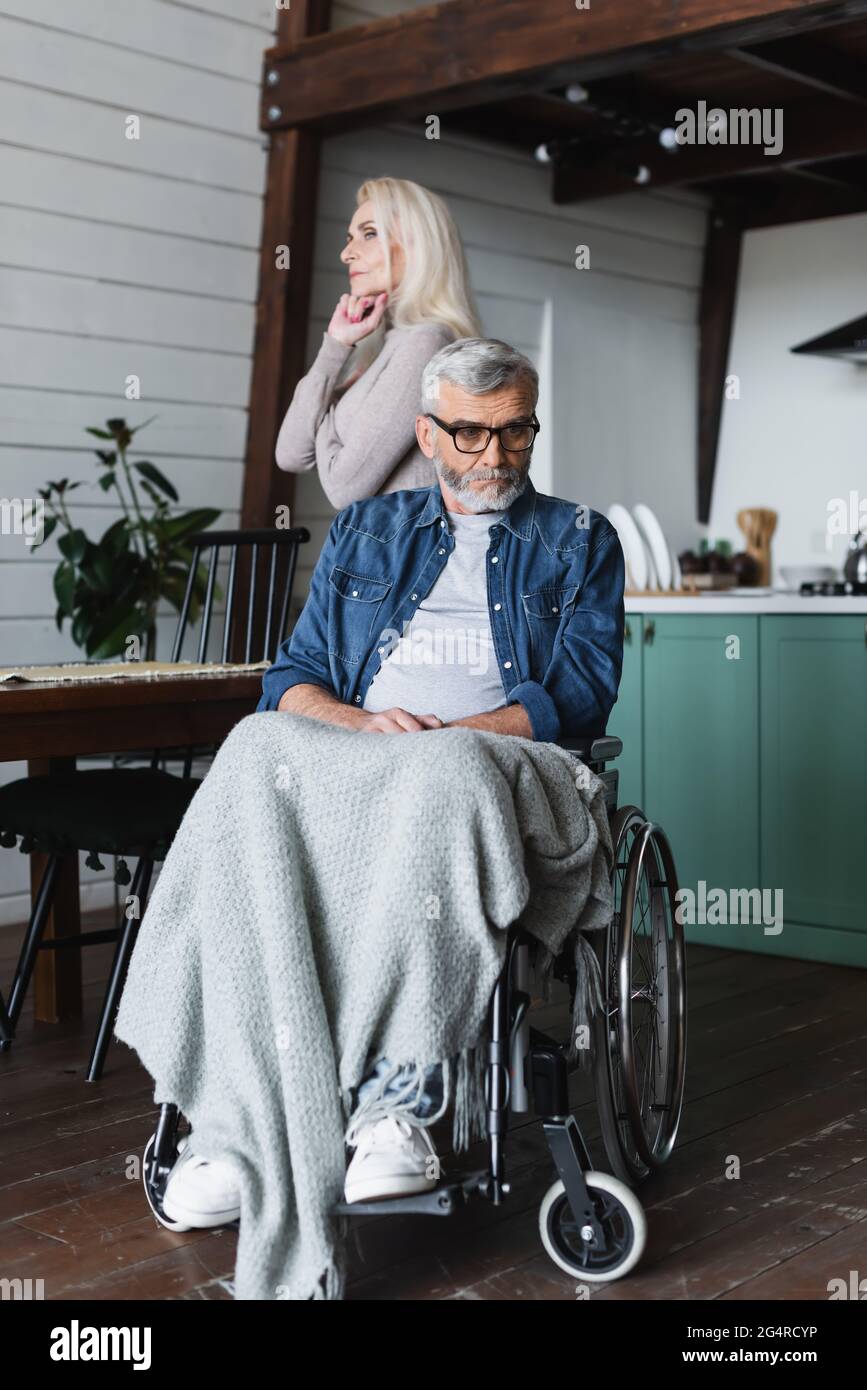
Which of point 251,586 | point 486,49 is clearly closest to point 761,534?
point 486,49

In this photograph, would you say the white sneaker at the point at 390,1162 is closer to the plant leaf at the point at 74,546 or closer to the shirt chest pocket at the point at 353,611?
the shirt chest pocket at the point at 353,611

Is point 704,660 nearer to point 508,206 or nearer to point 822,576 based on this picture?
point 822,576

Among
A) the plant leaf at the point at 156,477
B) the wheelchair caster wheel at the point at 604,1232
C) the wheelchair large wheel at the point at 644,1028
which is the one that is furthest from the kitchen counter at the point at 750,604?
the wheelchair caster wheel at the point at 604,1232

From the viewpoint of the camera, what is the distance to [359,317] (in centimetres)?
296

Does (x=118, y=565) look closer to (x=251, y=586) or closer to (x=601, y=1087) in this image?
(x=251, y=586)

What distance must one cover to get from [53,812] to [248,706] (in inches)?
16.0

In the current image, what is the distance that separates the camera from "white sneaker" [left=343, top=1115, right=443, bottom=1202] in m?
1.88

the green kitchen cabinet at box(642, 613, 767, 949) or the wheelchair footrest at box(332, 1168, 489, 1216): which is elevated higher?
the green kitchen cabinet at box(642, 613, 767, 949)

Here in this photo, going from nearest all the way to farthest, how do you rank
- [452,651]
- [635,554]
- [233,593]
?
1. [452,651]
2. [233,593]
3. [635,554]

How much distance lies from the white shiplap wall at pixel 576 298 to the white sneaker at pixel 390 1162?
10.1ft

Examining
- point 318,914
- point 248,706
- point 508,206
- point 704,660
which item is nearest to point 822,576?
point 704,660

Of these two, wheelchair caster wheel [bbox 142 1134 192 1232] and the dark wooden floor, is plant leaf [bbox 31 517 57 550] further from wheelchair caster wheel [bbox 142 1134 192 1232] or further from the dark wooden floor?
wheelchair caster wheel [bbox 142 1134 192 1232]

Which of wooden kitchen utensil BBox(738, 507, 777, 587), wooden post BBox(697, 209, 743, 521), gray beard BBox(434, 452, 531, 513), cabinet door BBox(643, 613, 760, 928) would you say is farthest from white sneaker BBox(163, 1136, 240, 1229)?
wooden post BBox(697, 209, 743, 521)

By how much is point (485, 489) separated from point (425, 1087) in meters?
0.93
